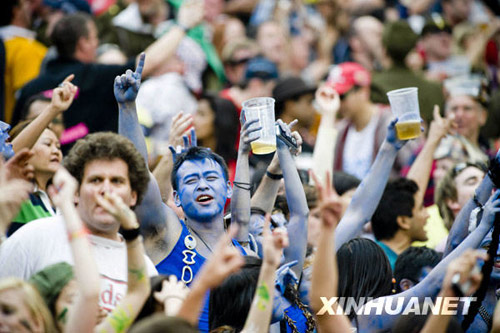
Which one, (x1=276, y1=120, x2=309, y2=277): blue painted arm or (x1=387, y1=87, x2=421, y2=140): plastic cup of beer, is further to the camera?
(x1=387, y1=87, x2=421, y2=140): plastic cup of beer

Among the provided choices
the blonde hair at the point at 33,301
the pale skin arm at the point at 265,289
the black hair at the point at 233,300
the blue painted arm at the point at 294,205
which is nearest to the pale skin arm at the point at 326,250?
the pale skin arm at the point at 265,289

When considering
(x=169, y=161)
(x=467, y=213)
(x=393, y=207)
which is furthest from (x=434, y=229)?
(x=169, y=161)

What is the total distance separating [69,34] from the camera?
7152 millimetres

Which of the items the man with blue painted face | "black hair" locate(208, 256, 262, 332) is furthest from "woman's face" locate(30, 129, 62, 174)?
"black hair" locate(208, 256, 262, 332)

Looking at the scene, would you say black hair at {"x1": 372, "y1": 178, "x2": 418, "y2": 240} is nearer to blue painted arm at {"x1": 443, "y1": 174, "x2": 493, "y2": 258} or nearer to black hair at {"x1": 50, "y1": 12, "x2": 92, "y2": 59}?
blue painted arm at {"x1": 443, "y1": 174, "x2": 493, "y2": 258}

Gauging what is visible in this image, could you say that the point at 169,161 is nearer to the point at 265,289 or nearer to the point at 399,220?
the point at 399,220

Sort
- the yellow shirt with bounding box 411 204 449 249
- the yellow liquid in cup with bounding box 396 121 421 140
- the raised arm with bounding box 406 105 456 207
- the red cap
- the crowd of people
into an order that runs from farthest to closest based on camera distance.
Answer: the red cap → the yellow shirt with bounding box 411 204 449 249 → the raised arm with bounding box 406 105 456 207 → the yellow liquid in cup with bounding box 396 121 421 140 → the crowd of people

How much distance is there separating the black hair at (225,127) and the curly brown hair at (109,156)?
3.12m

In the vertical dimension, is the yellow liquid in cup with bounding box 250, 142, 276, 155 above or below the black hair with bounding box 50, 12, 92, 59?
below

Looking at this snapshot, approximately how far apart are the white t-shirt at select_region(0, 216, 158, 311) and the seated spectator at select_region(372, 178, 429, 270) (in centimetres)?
246

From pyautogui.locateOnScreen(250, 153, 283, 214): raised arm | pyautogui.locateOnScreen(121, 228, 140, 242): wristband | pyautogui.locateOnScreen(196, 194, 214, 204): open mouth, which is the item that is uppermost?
pyautogui.locateOnScreen(121, 228, 140, 242): wristband

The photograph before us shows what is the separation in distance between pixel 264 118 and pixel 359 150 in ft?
11.1

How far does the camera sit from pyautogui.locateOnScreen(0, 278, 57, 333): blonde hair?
3400 mm

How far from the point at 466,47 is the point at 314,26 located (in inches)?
78.7
